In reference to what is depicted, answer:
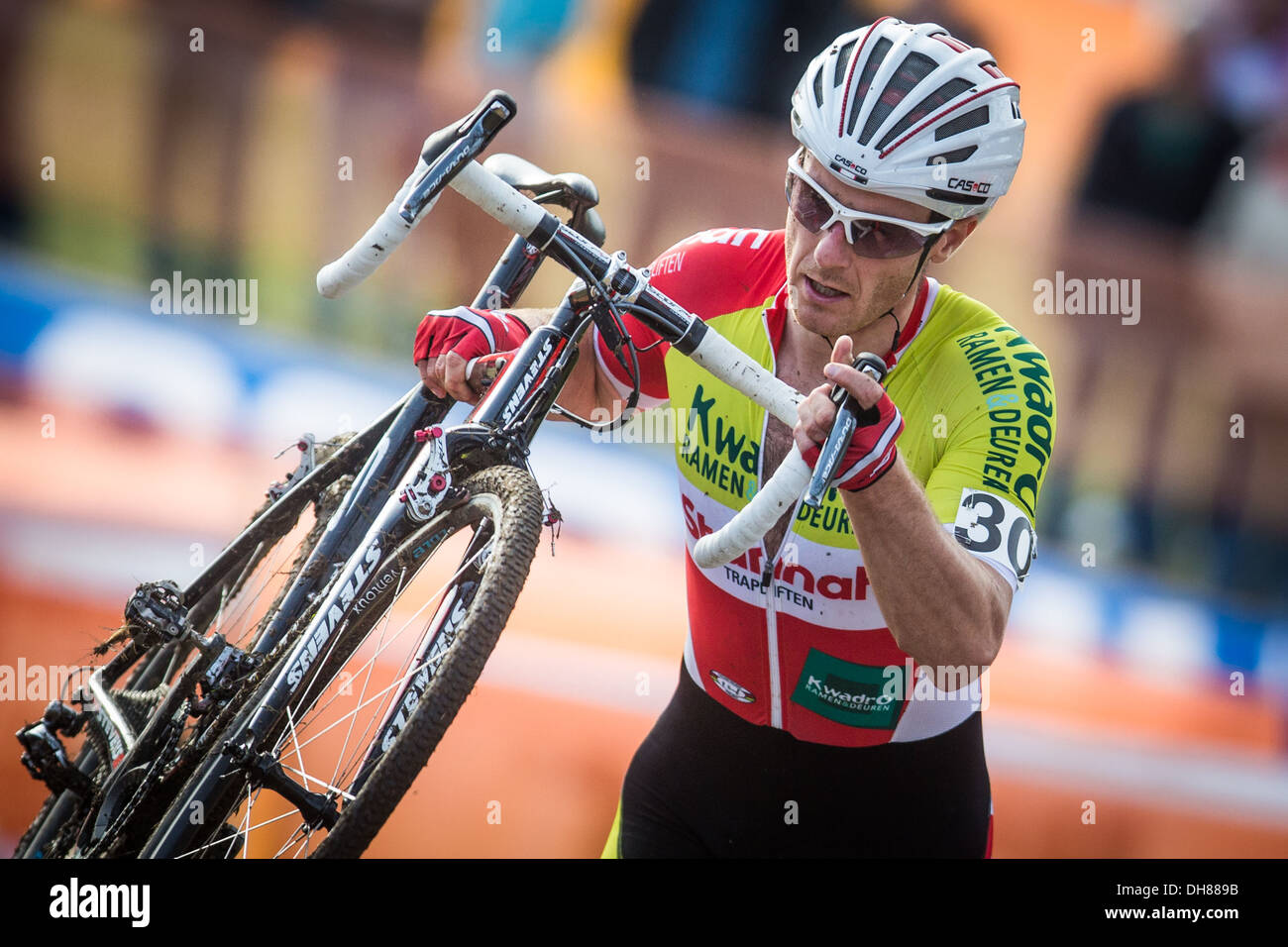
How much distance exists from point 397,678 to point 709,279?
0.99 m

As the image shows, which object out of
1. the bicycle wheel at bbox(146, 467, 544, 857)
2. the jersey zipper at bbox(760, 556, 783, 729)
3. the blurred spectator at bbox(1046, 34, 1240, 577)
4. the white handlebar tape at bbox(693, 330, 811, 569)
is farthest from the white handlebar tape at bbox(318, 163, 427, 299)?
the blurred spectator at bbox(1046, 34, 1240, 577)

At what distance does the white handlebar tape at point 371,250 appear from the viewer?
1876mm

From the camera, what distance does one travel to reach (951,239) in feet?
7.67

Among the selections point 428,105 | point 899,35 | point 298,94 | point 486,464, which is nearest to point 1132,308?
point 428,105

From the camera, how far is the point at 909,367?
2418 mm

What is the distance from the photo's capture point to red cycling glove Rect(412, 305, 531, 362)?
2.43 m

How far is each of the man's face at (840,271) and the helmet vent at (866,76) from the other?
3.6 inches

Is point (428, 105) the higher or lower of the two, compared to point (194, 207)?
higher

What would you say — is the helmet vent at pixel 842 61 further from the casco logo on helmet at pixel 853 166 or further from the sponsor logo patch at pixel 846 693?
the sponsor logo patch at pixel 846 693

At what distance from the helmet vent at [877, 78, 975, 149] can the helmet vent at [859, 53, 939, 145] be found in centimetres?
3

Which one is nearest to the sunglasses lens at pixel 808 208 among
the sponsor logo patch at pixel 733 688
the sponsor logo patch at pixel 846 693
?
the sponsor logo patch at pixel 846 693
